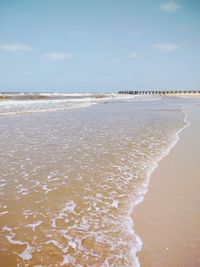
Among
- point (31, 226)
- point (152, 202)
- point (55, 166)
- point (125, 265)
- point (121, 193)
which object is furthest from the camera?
point (55, 166)

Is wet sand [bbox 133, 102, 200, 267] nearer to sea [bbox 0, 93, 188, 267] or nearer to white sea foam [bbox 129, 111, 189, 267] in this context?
white sea foam [bbox 129, 111, 189, 267]

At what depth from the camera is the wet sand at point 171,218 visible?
12.6 ft

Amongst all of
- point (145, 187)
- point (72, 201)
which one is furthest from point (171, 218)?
point (72, 201)

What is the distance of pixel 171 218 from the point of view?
16.3 ft

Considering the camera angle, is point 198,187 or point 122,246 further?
point 198,187

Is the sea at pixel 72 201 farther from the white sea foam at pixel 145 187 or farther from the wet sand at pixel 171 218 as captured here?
the wet sand at pixel 171 218

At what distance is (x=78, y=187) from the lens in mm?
6535

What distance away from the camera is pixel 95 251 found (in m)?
3.98

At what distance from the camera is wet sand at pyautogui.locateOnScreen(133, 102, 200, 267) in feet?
12.6

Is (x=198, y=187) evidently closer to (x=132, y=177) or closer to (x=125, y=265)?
(x=132, y=177)

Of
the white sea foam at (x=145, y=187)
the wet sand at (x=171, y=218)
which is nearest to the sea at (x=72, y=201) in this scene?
the white sea foam at (x=145, y=187)

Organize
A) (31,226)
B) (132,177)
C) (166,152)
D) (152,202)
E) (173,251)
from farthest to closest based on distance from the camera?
(166,152)
(132,177)
(152,202)
(31,226)
(173,251)

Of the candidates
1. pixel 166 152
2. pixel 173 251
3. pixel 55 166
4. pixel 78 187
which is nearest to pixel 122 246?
pixel 173 251

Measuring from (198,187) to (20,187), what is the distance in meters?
3.76
